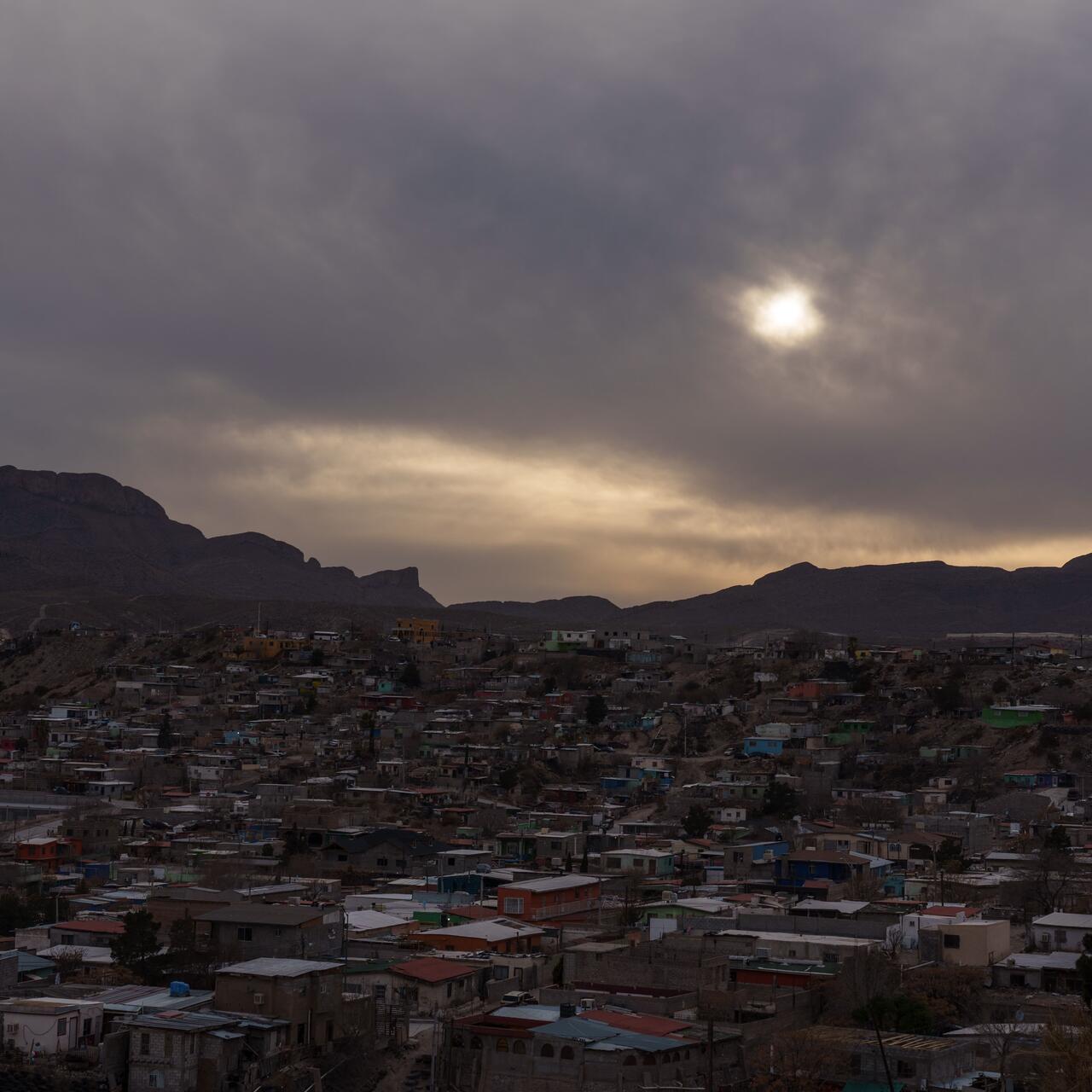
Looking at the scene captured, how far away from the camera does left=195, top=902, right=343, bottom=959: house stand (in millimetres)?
29969

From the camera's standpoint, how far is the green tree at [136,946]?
96.4 ft

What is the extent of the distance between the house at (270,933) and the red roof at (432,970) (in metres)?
1.91

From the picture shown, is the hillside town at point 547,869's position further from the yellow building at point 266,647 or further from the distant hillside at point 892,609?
the distant hillside at point 892,609

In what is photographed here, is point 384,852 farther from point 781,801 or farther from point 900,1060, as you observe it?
point 900,1060

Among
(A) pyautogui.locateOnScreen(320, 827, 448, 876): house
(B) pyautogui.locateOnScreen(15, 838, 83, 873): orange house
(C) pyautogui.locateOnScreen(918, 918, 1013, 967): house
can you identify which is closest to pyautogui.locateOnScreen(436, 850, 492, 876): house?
(A) pyautogui.locateOnScreen(320, 827, 448, 876): house

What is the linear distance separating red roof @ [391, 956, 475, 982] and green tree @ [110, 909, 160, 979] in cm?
460

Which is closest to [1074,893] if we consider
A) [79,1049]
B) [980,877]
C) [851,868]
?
[980,877]

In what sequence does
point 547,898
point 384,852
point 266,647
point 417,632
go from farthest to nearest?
1. point 417,632
2. point 266,647
3. point 384,852
4. point 547,898

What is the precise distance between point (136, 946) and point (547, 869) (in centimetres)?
1659

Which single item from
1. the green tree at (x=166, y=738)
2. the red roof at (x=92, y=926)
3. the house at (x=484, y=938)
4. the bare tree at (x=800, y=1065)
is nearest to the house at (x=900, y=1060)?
the bare tree at (x=800, y=1065)

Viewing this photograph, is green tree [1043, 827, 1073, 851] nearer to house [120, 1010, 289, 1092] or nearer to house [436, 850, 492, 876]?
house [436, 850, 492, 876]

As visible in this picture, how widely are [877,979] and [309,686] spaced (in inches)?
2306

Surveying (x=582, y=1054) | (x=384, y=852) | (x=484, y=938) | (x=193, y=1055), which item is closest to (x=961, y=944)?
(x=484, y=938)

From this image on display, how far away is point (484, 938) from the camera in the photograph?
104 ft
